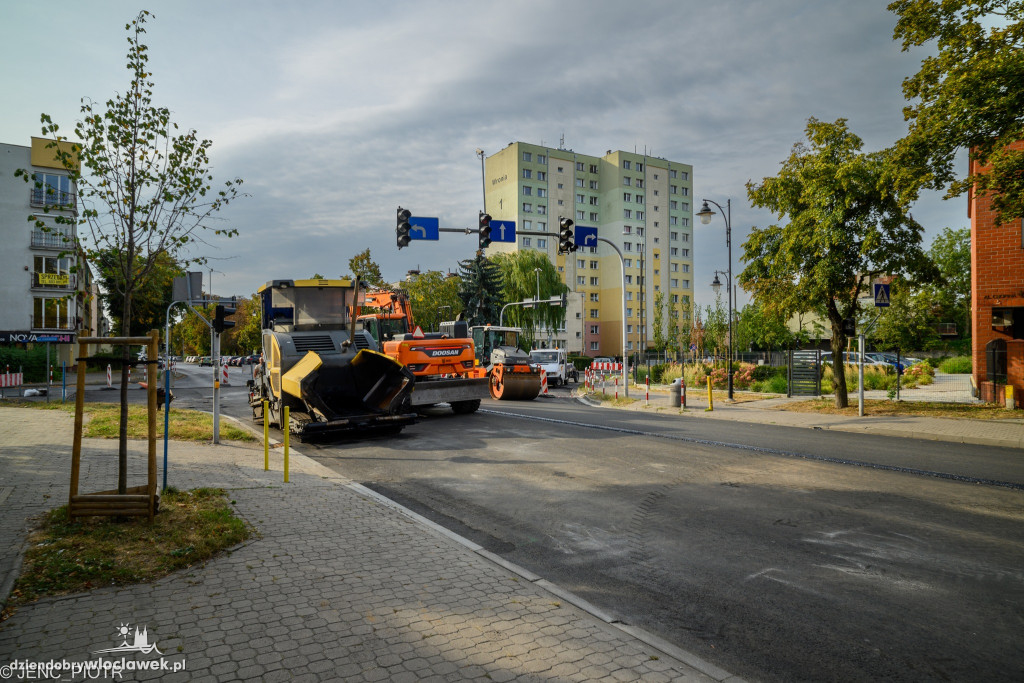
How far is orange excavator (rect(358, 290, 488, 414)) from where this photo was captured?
15.7m

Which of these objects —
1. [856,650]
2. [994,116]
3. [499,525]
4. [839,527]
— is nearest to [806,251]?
[994,116]

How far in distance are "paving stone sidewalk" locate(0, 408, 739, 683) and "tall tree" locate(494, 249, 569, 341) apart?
53608 millimetres

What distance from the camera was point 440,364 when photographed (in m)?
16.4

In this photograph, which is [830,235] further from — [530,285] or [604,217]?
[604,217]

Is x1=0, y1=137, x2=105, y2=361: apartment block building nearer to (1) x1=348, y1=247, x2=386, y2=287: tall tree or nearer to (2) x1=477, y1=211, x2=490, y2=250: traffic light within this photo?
(1) x1=348, y1=247, x2=386, y2=287: tall tree

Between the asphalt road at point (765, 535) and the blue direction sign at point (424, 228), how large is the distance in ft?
32.7

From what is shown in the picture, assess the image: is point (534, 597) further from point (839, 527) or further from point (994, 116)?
point (994, 116)

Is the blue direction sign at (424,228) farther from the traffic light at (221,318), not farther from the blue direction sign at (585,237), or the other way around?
the traffic light at (221,318)

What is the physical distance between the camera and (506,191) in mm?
81438

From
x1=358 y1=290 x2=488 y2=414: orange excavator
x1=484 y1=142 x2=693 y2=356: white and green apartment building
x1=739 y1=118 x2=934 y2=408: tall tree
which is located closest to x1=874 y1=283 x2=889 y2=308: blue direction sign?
x1=739 y1=118 x2=934 y2=408: tall tree

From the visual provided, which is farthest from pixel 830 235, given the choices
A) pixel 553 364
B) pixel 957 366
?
pixel 957 366

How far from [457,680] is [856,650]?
2.38 m

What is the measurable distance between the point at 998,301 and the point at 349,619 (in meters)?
19.7

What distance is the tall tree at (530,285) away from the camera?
60.3 m
